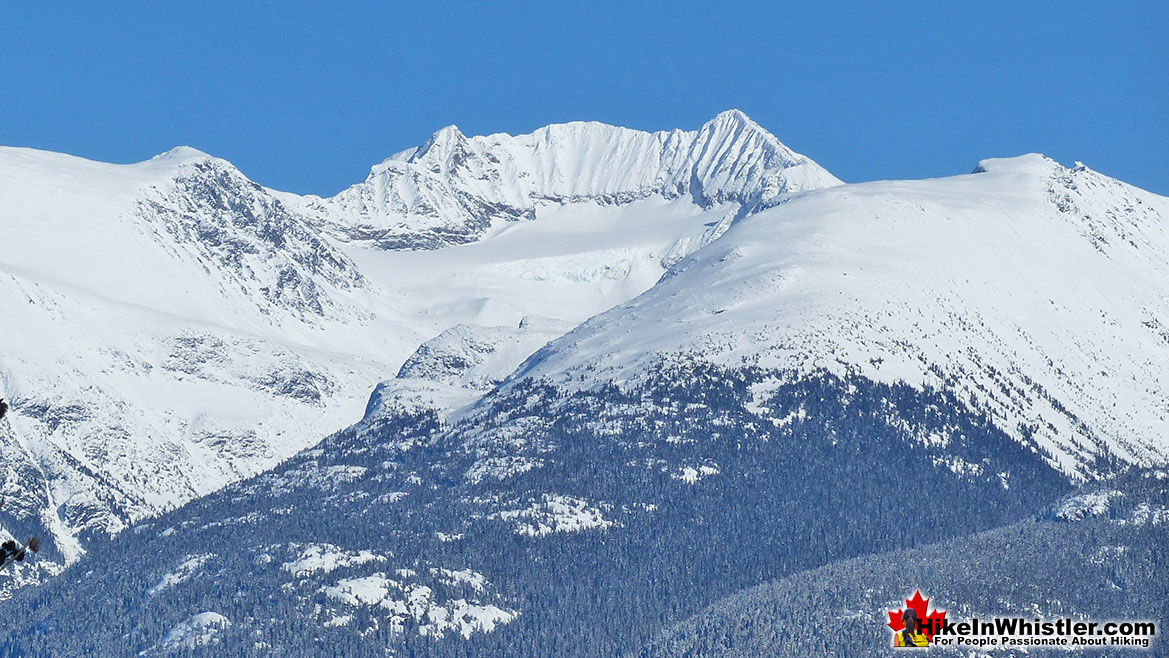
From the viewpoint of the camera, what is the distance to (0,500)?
8194 centimetres

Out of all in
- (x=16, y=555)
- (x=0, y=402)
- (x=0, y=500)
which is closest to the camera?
(x=16, y=555)

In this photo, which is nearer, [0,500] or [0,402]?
[0,402]

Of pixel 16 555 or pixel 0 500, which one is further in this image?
pixel 0 500

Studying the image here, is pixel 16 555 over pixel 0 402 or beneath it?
beneath

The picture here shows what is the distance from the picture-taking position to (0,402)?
75.6 m

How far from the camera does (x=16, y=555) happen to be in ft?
230

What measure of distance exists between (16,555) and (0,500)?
12.5 metres

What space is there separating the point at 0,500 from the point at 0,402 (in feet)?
26.2

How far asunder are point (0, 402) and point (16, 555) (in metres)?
8.01

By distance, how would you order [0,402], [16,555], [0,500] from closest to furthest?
[16,555], [0,402], [0,500]
